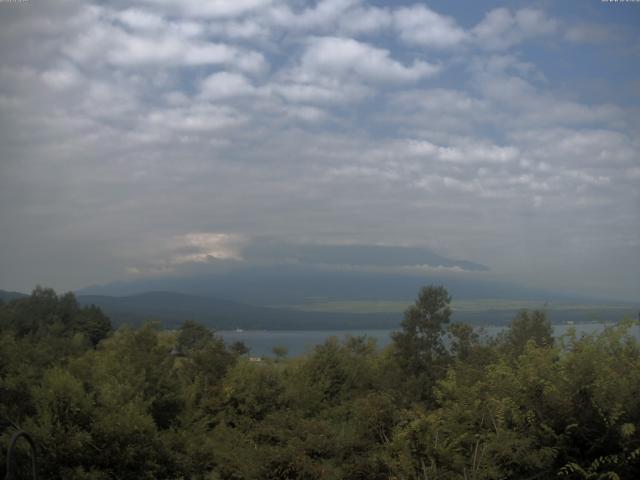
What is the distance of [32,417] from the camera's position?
938cm

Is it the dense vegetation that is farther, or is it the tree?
the tree

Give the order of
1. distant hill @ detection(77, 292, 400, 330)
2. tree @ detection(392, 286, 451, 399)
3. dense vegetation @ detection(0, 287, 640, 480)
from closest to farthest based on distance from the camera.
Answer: dense vegetation @ detection(0, 287, 640, 480) < tree @ detection(392, 286, 451, 399) < distant hill @ detection(77, 292, 400, 330)

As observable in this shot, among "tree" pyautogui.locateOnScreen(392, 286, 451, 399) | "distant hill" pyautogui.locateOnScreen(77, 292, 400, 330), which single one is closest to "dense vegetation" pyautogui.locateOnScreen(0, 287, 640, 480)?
"tree" pyautogui.locateOnScreen(392, 286, 451, 399)

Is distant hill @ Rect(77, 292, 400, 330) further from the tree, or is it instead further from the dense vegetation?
the dense vegetation

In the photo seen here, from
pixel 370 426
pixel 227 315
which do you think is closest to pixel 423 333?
pixel 370 426

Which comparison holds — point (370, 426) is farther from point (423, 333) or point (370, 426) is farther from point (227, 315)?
point (227, 315)

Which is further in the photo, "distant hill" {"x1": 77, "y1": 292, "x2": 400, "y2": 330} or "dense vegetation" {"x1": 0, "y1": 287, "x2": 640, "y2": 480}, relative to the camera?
"distant hill" {"x1": 77, "y1": 292, "x2": 400, "y2": 330}

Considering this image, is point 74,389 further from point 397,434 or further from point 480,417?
point 480,417

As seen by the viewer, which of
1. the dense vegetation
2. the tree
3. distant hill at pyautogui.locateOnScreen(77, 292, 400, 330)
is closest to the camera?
the dense vegetation

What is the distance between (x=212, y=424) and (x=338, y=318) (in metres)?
90.3

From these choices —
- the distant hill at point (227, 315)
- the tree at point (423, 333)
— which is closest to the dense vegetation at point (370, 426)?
the tree at point (423, 333)

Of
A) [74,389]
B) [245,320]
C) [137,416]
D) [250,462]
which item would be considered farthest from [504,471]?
[245,320]

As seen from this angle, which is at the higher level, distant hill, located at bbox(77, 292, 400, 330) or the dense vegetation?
the dense vegetation

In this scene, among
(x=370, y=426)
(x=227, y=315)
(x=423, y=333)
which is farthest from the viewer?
(x=227, y=315)
